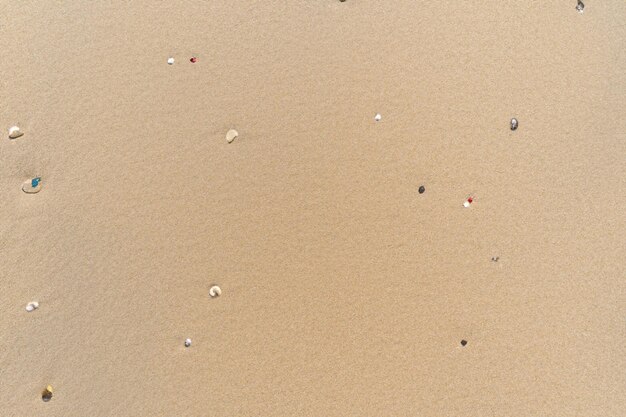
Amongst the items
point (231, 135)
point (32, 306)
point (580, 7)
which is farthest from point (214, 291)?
point (580, 7)

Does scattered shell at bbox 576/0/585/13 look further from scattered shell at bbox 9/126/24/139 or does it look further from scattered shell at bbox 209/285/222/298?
scattered shell at bbox 9/126/24/139

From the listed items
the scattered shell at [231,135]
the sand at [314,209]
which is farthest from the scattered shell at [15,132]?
the scattered shell at [231,135]

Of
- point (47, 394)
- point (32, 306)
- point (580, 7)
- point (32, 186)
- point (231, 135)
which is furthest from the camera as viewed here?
point (580, 7)

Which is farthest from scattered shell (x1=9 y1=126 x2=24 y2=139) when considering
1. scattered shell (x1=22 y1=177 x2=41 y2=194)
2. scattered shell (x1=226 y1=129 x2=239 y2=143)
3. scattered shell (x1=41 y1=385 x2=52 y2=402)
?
scattered shell (x1=41 y1=385 x2=52 y2=402)

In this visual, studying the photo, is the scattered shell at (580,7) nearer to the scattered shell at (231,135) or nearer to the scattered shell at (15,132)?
the scattered shell at (231,135)

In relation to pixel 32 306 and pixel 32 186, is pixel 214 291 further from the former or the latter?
pixel 32 186

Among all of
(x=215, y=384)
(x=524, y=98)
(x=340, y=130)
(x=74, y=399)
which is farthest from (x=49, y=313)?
(x=524, y=98)
